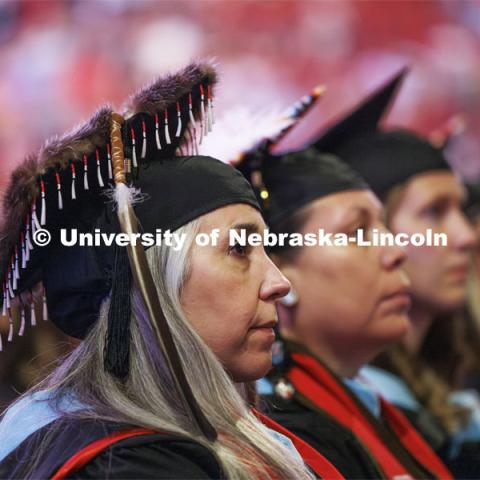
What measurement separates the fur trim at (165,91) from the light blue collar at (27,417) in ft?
1.80

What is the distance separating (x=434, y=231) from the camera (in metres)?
3.33

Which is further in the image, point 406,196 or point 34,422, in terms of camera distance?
point 406,196

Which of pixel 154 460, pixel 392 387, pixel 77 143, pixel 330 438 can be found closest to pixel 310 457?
pixel 330 438

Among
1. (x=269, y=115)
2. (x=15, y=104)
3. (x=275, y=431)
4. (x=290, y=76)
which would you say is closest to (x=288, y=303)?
(x=269, y=115)

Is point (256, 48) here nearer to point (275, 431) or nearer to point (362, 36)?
point (362, 36)

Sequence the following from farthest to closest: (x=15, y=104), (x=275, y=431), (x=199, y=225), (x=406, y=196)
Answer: (x=15, y=104)
(x=406, y=196)
(x=275, y=431)
(x=199, y=225)

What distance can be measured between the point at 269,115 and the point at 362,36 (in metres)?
4.28

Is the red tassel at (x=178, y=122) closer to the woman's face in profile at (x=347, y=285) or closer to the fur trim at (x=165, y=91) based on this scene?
the fur trim at (x=165, y=91)

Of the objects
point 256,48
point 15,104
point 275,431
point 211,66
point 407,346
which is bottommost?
point 275,431

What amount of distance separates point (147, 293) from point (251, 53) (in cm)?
476

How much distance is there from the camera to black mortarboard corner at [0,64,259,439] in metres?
1.75

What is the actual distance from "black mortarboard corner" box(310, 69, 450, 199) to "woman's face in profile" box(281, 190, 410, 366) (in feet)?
1.68

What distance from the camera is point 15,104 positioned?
5.54 m

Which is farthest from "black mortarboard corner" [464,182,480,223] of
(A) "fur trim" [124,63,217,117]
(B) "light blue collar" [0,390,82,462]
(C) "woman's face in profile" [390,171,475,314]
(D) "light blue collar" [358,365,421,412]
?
(B) "light blue collar" [0,390,82,462]
